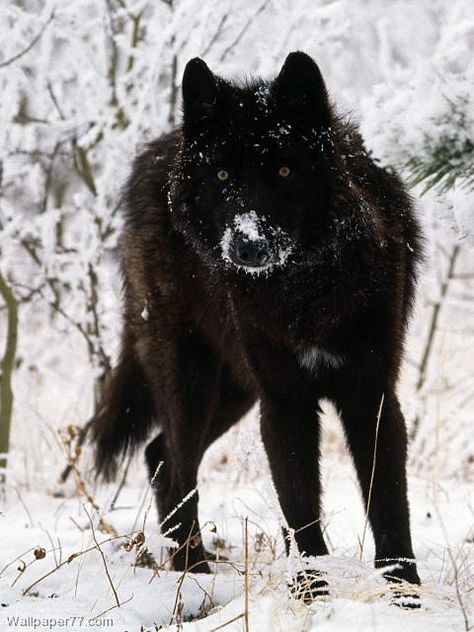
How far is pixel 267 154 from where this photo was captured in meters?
2.87

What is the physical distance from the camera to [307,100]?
2939 mm

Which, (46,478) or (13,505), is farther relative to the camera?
(46,478)

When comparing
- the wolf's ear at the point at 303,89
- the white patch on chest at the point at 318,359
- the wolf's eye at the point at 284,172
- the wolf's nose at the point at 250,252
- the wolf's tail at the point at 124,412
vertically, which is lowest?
the wolf's tail at the point at 124,412

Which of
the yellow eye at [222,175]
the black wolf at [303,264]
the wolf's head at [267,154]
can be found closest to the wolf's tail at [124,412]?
the black wolf at [303,264]

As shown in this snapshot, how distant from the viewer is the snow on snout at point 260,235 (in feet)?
8.91

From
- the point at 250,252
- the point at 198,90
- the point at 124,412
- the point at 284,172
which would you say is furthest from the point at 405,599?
the point at 124,412

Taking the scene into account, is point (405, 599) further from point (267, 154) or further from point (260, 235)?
point (267, 154)

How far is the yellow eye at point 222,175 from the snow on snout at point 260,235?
0.68ft

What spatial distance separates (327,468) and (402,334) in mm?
3081

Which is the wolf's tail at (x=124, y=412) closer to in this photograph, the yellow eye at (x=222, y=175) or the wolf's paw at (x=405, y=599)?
the yellow eye at (x=222, y=175)

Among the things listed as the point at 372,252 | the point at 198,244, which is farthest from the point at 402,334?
the point at 198,244

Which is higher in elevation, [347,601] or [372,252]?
[372,252]

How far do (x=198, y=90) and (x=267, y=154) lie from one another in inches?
16.9

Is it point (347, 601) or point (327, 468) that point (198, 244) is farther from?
point (327, 468)
